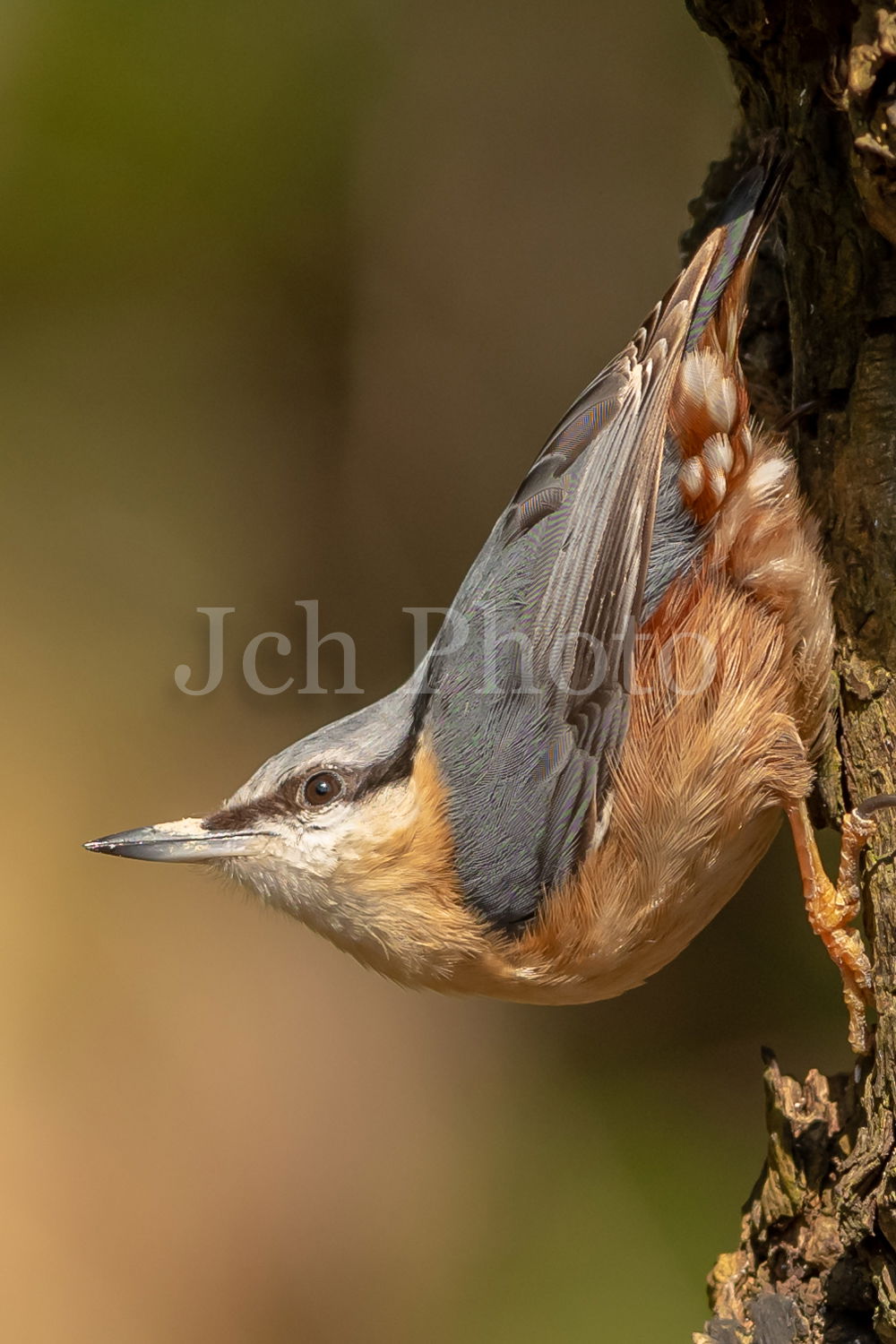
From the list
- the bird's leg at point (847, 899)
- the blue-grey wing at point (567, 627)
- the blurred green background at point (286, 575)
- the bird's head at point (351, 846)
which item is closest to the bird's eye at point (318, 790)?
the bird's head at point (351, 846)

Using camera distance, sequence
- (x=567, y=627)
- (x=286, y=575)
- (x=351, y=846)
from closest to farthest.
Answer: (x=567, y=627) → (x=351, y=846) → (x=286, y=575)

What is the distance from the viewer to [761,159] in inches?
89.3

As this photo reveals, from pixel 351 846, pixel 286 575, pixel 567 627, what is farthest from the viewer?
pixel 286 575

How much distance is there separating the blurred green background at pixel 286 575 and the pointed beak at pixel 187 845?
5.29 feet

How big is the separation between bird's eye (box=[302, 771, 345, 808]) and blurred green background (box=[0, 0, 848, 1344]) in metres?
1.59

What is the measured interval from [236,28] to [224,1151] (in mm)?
3413

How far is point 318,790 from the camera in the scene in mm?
2432

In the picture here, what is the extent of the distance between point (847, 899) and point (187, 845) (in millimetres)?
1220

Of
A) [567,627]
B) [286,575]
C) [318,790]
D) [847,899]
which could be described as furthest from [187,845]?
[286,575]

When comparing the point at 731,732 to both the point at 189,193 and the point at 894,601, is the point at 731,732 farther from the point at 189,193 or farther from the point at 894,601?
the point at 189,193

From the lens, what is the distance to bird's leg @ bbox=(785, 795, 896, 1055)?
2.19 metres

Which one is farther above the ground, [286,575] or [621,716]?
[286,575]

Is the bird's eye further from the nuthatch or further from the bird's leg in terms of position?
the bird's leg

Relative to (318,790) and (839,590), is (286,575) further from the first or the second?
(839,590)
